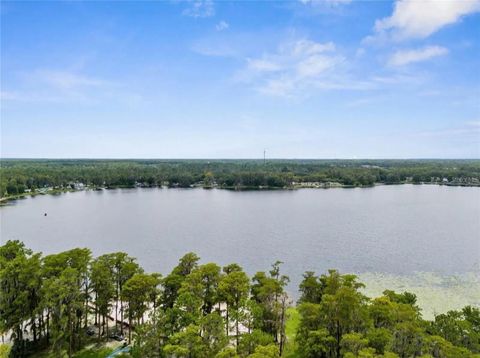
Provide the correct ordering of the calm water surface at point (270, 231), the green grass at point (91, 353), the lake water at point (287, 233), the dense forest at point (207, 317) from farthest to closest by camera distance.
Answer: the calm water surface at point (270, 231) → the lake water at point (287, 233) → the green grass at point (91, 353) → the dense forest at point (207, 317)

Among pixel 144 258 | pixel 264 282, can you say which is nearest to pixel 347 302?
pixel 264 282

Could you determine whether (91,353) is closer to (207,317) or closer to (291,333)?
(207,317)

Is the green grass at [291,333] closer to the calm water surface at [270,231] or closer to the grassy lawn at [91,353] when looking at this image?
Result: the calm water surface at [270,231]

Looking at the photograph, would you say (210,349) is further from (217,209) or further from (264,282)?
(217,209)

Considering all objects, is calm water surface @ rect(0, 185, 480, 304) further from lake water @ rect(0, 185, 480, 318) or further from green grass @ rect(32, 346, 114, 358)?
green grass @ rect(32, 346, 114, 358)

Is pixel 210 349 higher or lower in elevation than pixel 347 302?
lower

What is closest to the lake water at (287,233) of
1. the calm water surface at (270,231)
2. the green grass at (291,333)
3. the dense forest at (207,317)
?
the calm water surface at (270,231)
